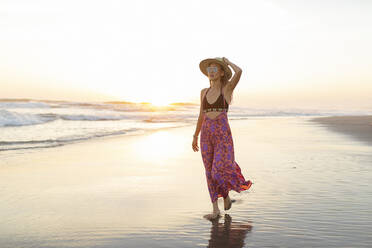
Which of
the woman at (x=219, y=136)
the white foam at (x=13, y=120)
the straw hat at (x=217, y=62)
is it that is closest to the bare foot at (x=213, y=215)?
the woman at (x=219, y=136)

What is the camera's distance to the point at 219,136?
4312 millimetres

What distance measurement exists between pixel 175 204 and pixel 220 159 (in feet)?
3.16

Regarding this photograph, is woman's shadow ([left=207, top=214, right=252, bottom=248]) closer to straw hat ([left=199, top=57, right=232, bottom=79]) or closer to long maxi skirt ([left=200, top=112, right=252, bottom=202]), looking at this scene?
long maxi skirt ([left=200, top=112, right=252, bottom=202])

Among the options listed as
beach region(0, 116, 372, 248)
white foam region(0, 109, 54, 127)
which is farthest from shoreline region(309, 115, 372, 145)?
white foam region(0, 109, 54, 127)

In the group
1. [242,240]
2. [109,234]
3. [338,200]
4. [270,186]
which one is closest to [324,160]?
[270,186]

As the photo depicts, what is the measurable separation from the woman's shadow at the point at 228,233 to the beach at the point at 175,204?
0.01m

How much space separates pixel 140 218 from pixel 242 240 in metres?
1.28

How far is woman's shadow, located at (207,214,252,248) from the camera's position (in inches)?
132

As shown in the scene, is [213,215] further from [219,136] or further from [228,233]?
[219,136]

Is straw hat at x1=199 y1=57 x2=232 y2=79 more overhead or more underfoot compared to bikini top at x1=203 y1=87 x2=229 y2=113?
more overhead

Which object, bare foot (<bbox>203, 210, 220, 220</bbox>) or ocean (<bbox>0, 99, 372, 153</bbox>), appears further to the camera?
ocean (<bbox>0, 99, 372, 153</bbox>)

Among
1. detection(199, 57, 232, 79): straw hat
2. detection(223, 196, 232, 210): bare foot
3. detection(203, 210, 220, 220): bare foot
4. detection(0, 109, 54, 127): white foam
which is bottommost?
detection(203, 210, 220, 220): bare foot

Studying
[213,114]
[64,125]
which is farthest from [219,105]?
[64,125]

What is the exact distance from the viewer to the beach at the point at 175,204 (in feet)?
11.5
